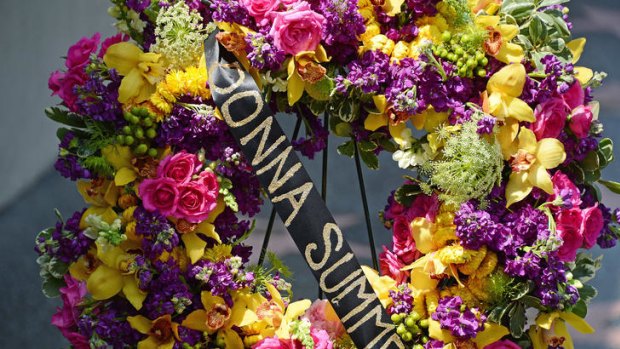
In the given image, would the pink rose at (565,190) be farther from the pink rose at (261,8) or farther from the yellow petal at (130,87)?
the yellow petal at (130,87)

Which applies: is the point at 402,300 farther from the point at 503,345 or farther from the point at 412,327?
the point at 503,345

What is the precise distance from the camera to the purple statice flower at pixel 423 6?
2318 millimetres

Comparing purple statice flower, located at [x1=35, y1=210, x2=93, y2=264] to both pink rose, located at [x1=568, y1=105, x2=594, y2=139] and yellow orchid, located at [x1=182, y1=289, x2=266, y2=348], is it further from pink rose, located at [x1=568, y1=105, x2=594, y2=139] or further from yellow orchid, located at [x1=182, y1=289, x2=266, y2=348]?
pink rose, located at [x1=568, y1=105, x2=594, y2=139]

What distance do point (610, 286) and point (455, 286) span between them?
1.81 m

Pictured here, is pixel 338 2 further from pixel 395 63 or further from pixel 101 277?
pixel 101 277

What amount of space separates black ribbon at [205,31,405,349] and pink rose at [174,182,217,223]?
128 millimetres

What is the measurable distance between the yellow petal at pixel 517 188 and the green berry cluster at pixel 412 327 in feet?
1.03

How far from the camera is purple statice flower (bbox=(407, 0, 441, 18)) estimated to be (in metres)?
2.32

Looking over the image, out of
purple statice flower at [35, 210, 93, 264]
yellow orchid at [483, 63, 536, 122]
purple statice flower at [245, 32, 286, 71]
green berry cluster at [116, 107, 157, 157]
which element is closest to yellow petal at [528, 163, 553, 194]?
yellow orchid at [483, 63, 536, 122]

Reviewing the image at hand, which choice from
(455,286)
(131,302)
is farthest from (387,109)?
(131,302)

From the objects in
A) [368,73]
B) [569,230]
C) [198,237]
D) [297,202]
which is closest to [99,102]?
[198,237]

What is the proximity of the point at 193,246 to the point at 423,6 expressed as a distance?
0.72 meters

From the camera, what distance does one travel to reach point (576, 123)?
7.80ft

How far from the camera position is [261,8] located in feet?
7.41
